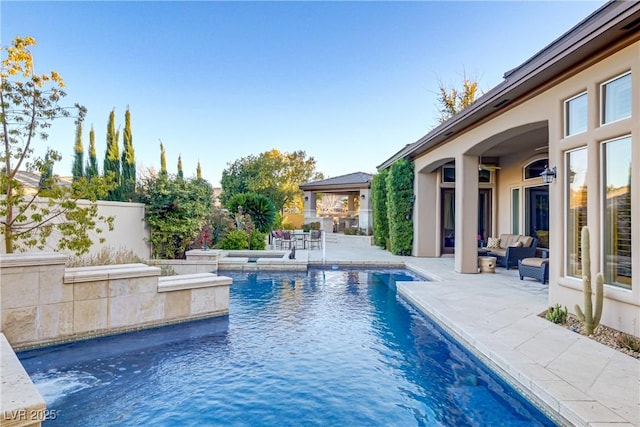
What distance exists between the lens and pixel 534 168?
11992 mm

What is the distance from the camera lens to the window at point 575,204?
5.66 meters

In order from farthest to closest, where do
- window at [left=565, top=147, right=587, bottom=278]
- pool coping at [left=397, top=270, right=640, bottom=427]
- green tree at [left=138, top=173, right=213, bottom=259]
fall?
green tree at [left=138, top=173, right=213, bottom=259] < window at [left=565, top=147, right=587, bottom=278] < pool coping at [left=397, top=270, right=640, bottom=427]

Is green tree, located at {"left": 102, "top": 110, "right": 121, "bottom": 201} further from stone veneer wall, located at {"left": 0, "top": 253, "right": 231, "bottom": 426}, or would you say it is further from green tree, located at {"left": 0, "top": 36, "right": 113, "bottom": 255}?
stone veneer wall, located at {"left": 0, "top": 253, "right": 231, "bottom": 426}

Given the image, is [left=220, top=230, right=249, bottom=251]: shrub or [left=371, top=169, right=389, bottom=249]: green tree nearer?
[left=220, top=230, right=249, bottom=251]: shrub

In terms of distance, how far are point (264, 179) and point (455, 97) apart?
14.9m

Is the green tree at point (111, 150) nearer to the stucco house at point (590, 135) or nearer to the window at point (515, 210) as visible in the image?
the stucco house at point (590, 135)

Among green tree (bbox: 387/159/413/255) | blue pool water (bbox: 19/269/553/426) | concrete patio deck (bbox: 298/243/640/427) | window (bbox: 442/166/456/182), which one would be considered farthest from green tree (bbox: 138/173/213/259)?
window (bbox: 442/166/456/182)

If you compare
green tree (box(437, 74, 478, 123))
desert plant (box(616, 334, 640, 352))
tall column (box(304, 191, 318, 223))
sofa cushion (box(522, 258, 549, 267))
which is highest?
green tree (box(437, 74, 478, 123))

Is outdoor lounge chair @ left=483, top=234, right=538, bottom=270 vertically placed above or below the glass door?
below

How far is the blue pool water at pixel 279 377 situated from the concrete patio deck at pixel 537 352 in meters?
0.23

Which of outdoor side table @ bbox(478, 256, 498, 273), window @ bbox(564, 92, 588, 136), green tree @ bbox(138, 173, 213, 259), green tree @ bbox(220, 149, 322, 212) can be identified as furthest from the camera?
green tree @ bbox(220, 149, 322, 212)

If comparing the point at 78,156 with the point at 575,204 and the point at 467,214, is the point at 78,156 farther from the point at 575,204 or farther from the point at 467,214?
the point at 575,204

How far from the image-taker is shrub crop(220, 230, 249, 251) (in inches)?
556

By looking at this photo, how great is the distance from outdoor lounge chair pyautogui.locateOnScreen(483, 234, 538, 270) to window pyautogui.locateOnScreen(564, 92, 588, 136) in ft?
18.7
